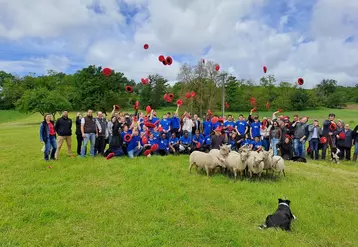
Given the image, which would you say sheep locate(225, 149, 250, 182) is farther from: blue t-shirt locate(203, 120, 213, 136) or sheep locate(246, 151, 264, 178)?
blue t-shirt locate(203, 120, 213, 136)

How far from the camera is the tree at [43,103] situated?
50.2 m

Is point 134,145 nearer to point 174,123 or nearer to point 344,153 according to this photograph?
point 174,123

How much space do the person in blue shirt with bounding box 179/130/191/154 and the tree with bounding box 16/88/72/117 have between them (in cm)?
4146

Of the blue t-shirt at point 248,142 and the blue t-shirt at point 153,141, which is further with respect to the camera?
the blue t-shirt at point 248,142

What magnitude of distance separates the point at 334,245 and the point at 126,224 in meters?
4.66

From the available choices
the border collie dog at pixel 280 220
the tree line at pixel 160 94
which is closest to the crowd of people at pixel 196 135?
the border collie dog at pixel 280 220

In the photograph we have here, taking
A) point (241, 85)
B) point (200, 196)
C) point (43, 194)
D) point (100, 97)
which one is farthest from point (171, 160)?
point (241, 85)

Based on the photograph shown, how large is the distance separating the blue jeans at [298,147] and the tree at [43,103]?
4499 cm

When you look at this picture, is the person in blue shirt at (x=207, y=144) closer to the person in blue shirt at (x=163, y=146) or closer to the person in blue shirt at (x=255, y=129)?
the person in blue shirt at (x=163, y=146)

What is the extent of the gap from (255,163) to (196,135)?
544 cm

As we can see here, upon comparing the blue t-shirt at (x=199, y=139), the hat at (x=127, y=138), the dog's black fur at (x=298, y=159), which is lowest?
the dog's black fur at (x=298, y=159)

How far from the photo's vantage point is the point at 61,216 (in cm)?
706

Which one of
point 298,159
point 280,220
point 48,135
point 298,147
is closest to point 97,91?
point 48,135

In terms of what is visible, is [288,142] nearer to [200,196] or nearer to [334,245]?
[200,196]
